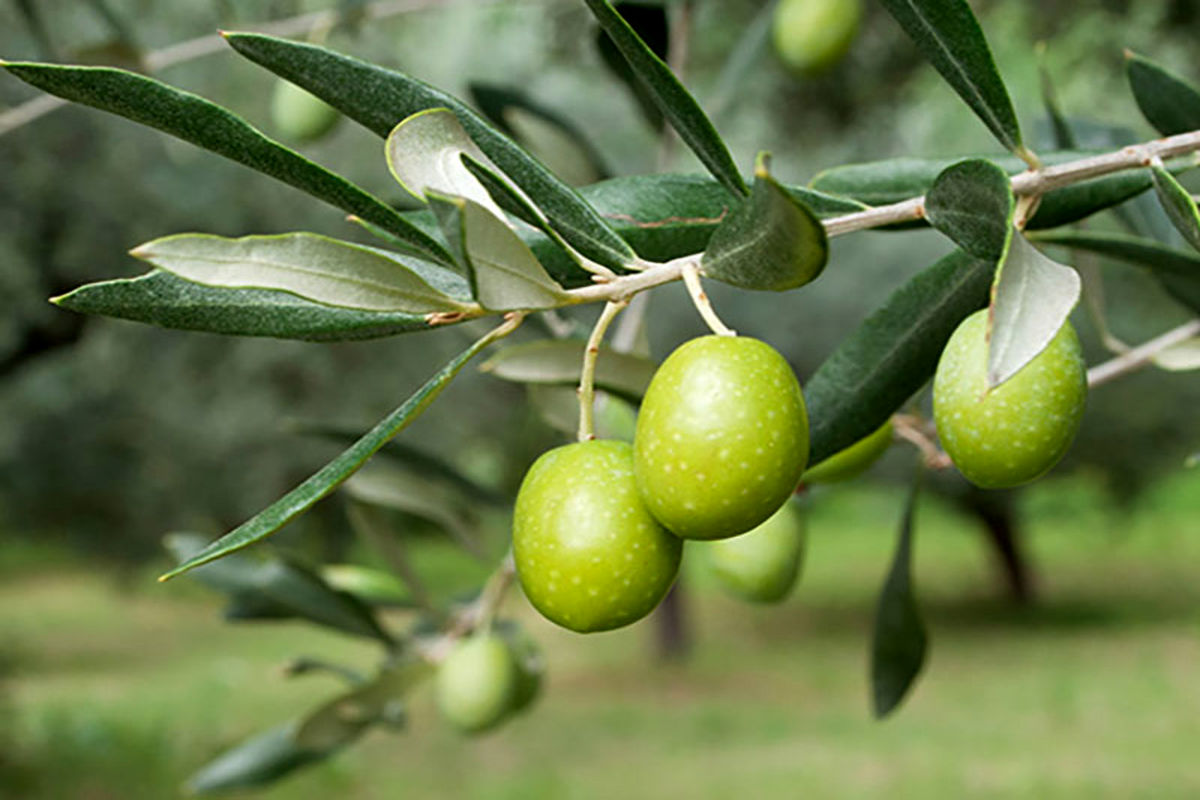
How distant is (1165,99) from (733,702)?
896cm

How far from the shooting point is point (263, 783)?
145cm

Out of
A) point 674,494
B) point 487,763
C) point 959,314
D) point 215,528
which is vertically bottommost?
point 487,763

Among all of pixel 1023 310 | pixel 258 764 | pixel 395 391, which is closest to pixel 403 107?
pixel 1023 310

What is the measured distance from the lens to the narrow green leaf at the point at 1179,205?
51 cm

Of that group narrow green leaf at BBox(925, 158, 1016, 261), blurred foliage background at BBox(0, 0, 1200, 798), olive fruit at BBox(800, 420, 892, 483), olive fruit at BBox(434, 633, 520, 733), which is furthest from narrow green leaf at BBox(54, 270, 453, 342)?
blurred foliage background at BBox(0, 0, 1200, 798)

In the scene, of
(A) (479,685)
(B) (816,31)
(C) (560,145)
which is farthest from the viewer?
(B) (816,31)

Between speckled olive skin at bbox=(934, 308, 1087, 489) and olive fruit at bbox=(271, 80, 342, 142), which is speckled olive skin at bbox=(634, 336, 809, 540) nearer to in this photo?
speckled olive skin at bbox=(934, 308, 1087, 489)

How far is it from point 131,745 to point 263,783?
22.0 feet

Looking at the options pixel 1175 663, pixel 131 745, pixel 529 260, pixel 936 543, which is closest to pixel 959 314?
pixel 529 260

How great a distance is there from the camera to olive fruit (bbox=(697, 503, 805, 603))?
1121mm

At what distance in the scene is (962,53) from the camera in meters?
0.62

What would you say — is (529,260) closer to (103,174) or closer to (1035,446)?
(1035,446)

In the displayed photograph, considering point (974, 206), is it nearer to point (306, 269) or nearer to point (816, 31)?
point (306, 269)

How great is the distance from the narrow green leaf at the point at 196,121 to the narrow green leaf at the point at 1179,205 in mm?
328
